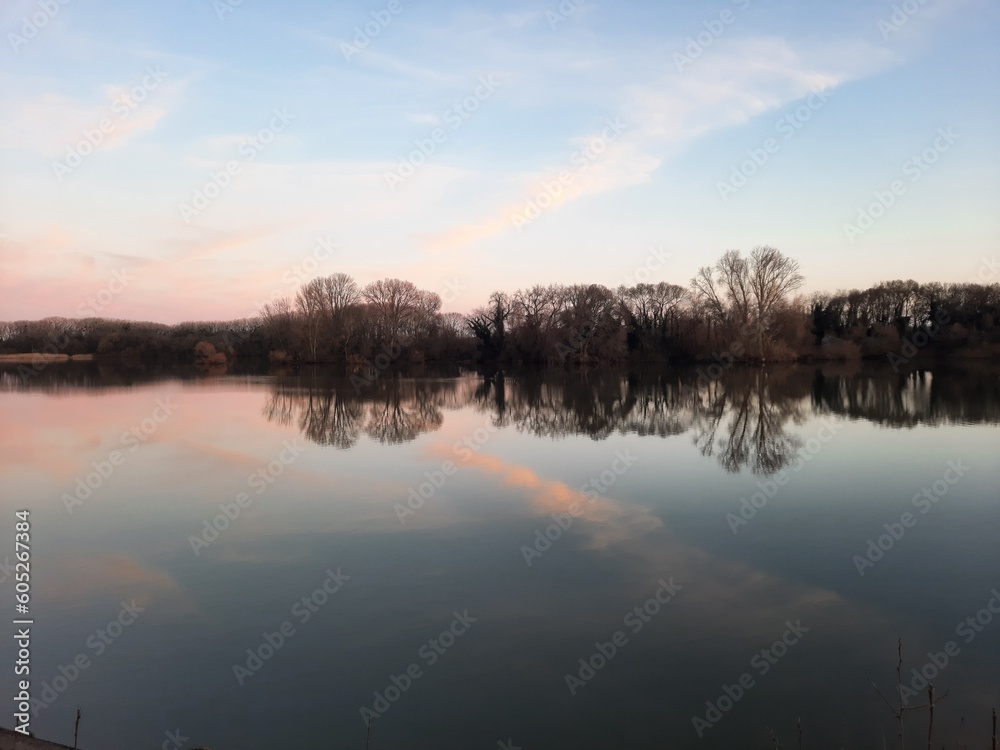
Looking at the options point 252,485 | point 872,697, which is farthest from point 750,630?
point 252,485

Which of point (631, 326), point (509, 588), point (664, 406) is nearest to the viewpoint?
point (509, 588)

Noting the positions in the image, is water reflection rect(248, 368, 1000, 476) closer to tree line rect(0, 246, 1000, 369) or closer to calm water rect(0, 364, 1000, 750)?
calm water rect(0, 364, 1000, 750)

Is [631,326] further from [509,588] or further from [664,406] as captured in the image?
[509,588]

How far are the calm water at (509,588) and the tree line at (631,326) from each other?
33.0 meters

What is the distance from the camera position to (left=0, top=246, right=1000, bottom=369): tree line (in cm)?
4600

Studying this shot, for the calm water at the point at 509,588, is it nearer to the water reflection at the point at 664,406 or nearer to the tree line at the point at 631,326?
the water reflection at the point at 664,406

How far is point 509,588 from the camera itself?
20.5ft

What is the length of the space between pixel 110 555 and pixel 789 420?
14.9 meters

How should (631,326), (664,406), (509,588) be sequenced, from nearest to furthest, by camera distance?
(509,588)
(664,406)
(631,326)

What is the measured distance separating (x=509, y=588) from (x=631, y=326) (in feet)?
150

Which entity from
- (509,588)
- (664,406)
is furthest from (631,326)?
(509,588)

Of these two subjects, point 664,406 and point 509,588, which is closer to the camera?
point 509,588

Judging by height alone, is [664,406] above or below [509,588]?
above

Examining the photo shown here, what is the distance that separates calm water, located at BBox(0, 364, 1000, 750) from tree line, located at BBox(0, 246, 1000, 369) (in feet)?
108
